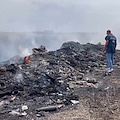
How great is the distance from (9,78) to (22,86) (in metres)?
1.30

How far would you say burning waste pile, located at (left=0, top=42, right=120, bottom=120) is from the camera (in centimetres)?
607

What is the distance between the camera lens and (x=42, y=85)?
7.80 meters

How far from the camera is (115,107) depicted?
5730 mm

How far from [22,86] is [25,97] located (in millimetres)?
852

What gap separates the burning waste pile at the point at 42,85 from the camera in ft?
19.9

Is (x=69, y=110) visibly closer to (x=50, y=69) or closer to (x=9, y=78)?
(x=9, y=78)

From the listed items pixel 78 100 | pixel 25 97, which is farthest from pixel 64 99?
pixel 25 97

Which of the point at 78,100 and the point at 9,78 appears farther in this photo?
the point at 9,78

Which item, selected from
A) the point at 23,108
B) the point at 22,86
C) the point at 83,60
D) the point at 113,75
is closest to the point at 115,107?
the point at 23,108

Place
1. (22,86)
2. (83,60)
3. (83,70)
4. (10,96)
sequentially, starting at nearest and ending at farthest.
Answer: (10,96) → (22,86) → (83,70) → (83,60)

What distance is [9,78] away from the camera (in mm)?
8828

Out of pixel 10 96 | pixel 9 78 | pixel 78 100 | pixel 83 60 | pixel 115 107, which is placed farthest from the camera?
pixel 83 60

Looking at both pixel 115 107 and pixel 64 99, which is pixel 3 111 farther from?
pixel 115 107

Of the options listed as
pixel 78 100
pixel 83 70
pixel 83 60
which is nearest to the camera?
pixel 78 100
